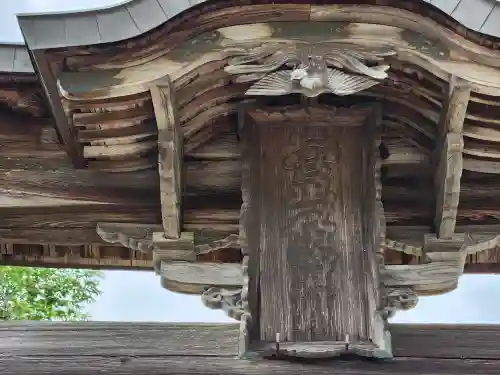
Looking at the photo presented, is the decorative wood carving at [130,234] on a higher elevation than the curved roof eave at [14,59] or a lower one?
lower

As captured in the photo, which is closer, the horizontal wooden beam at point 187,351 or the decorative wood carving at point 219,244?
the horizontal wooden beam at point 187,351

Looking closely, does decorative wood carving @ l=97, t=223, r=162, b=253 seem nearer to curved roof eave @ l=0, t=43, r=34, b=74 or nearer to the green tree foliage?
curved roof eave @ l=0, t=43, r=34, b=74

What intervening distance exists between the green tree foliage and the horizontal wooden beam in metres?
3.69

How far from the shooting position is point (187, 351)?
280 centimetres

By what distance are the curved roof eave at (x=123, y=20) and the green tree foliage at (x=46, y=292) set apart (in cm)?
405

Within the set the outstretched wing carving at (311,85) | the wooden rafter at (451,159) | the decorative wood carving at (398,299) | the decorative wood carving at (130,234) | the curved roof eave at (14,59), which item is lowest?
the decorative wood carving at (398,299)

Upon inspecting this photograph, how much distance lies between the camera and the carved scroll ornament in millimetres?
2812

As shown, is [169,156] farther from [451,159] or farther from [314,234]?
[451,159]

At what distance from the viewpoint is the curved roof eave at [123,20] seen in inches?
109

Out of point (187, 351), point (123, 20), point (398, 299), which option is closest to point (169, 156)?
point (123, 20)

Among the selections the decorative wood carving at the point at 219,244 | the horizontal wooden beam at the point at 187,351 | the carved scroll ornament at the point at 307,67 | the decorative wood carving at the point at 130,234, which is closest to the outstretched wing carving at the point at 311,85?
the carved scroll ornament at the point at 307,67

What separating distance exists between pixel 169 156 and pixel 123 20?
1.69 feet

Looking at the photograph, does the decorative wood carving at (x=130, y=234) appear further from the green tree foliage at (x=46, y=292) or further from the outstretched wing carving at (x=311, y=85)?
the green tree foliage at (x=46, y=292)

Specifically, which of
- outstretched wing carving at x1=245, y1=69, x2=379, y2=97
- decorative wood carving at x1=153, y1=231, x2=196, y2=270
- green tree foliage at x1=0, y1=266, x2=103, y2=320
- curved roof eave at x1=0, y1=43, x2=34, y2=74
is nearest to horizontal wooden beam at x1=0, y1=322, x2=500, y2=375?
decorative wood carving at x1=153, y1=231, x2=196, y2=270
